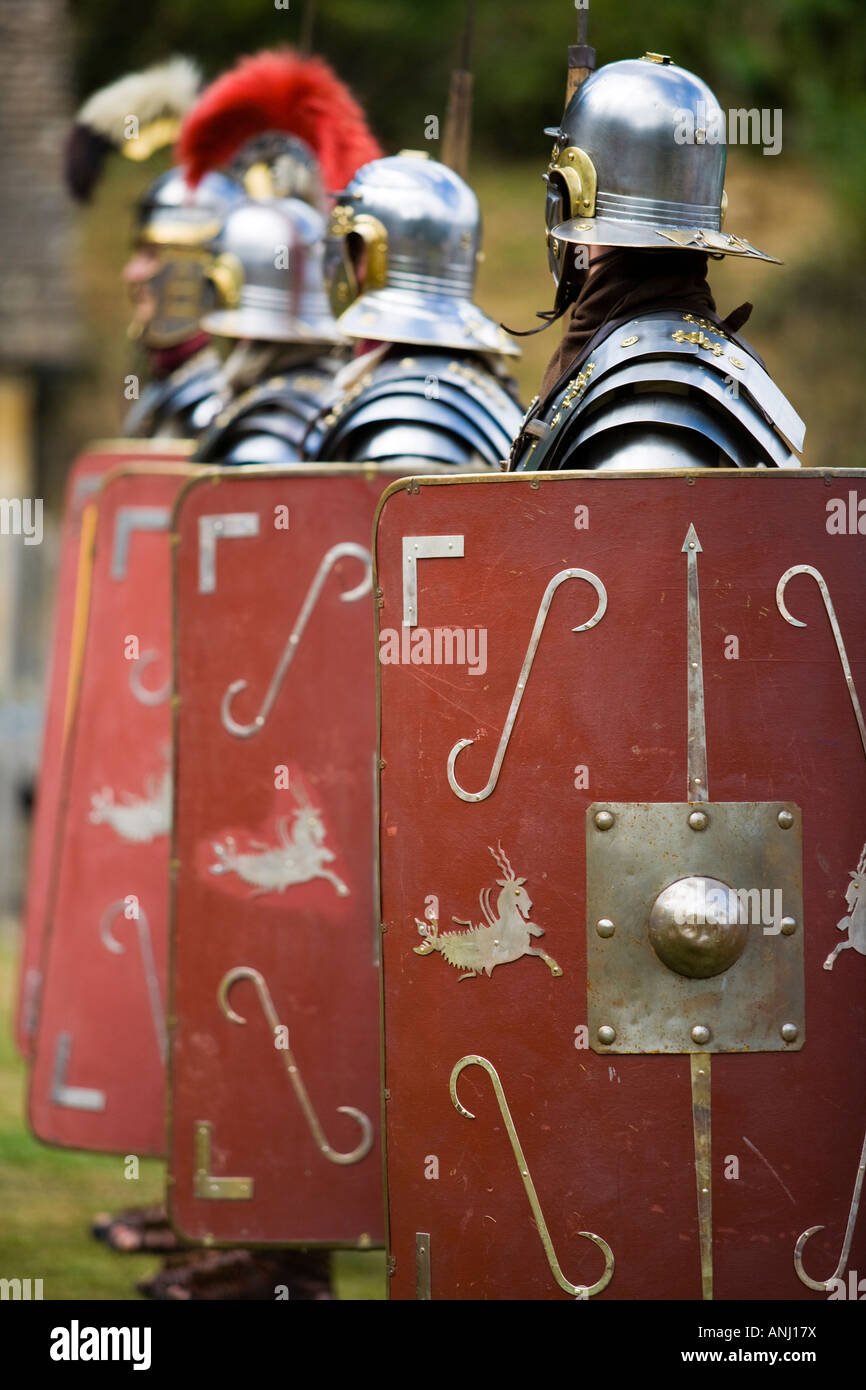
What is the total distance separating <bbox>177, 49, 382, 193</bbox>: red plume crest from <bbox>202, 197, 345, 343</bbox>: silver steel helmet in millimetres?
155

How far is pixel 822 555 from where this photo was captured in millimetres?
2453

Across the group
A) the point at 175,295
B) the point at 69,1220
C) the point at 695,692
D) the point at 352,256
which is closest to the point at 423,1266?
the point at 695,692

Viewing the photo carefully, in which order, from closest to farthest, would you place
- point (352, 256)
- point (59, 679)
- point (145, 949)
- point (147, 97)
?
point (352, 256)
point (145, 949)
point (59, 679)
point (147, 97)

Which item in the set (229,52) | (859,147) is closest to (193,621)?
(859,147)

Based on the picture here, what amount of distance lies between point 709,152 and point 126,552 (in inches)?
81.1

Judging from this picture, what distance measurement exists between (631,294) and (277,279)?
2.00 m

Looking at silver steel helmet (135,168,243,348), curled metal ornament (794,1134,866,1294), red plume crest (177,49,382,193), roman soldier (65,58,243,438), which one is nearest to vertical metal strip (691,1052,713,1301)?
curled metal ornament (794,1134,866,1294)

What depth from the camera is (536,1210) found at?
251cm

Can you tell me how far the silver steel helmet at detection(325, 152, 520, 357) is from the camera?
3678 mm

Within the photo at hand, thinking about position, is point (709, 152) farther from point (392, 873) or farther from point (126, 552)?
point (126, 552)

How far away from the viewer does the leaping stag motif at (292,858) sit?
11.1 ft

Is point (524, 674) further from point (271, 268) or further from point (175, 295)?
point (175, 295)

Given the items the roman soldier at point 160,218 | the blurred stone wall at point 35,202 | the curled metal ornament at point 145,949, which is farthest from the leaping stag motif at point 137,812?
the blurred stone wall at point 35,202

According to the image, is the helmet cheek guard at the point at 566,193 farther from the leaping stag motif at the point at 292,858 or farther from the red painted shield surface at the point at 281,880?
the leaping stag motif at the point at 292,858
